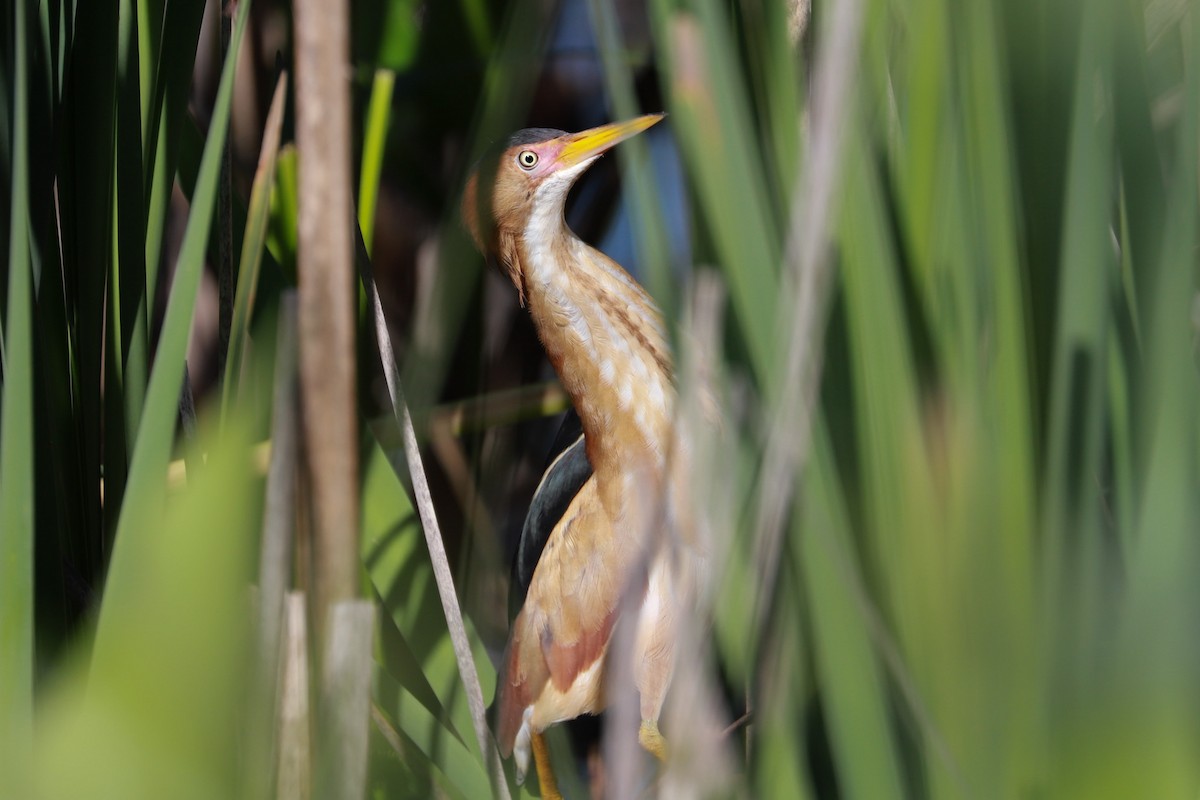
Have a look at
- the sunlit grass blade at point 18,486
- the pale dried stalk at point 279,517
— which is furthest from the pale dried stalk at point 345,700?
the sunlit grass blade at point 18,486

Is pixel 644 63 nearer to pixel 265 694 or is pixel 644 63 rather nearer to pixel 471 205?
pixel 471 205

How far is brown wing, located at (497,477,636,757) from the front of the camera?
2.68 ft

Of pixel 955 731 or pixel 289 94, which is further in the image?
pixel 289 94

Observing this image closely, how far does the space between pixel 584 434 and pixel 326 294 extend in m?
0.50

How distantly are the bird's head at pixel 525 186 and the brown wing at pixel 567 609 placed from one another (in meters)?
0.21

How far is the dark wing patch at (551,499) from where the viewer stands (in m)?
1.01

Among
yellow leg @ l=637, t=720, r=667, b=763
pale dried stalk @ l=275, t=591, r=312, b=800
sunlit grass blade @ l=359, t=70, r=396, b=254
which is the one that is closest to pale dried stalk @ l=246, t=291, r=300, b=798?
pale dried stalk @ l=275, t=591, r=312, b=800

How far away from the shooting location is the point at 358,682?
0.30 m

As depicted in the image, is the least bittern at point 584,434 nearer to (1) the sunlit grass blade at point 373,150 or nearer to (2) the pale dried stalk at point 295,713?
(1) the sunlit grass blade at point 373,150

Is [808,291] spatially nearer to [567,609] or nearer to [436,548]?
[436,548]

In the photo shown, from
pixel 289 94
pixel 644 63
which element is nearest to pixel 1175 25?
pixel 289 94

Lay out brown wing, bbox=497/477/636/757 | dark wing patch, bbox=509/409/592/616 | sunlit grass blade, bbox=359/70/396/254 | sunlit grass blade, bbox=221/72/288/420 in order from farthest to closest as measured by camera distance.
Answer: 1. dark wing patch, bbox=509/409/592/616
2. brown wing, bbox=497/477/636/757
3. sunlit grass blade, bbox=359/70/396/254
4. sunlit grass blade, bbox=221/72/288/420

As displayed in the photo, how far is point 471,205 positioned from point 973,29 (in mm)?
673

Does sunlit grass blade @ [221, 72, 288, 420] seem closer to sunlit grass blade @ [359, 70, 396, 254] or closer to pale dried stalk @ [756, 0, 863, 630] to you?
sunlit grass blade @ [359, 70, 396, 254]
